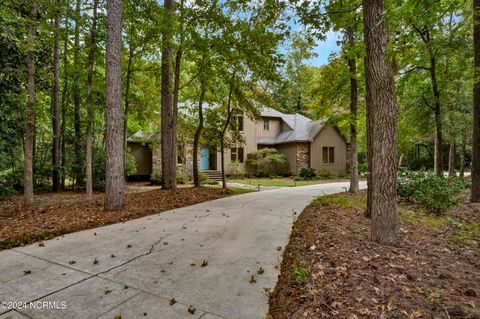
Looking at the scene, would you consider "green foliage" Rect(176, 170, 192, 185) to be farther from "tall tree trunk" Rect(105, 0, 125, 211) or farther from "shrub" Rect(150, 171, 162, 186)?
"tall tree trunk" Rect(105, 0, 125, 211)

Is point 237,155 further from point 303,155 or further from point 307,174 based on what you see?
point 307,174

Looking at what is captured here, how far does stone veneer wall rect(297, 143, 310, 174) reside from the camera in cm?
2041

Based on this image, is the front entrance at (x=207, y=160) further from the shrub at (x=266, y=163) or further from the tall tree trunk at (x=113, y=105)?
the tall tree trunk at (x=113, y=105)

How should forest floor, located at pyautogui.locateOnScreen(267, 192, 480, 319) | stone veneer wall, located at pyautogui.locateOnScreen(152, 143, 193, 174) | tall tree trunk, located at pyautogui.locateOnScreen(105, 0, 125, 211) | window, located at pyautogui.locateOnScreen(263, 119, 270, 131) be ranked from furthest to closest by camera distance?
window, located at pyautogui.locateOnScreen(263, 119, 270, 131) → stone veneer wall, located at pyautogui.locateOnScreen(152, 143, 193, 174) → tall tree trunk, located at pyautogui.locateOnScreen(105, 0, 125, 211) → forest floor, located at pyautogui.locateOnScreen(267, 192, 480, 319)

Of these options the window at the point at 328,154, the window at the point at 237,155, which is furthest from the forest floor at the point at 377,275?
the window at the point at 328,154

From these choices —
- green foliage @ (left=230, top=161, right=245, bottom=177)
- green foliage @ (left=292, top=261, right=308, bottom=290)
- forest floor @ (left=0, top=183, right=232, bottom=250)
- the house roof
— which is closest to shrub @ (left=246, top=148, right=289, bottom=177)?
green foliage @ (left=230, top=161, right=245, bottom=177)

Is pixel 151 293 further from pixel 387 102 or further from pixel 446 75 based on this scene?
pixel 446 75

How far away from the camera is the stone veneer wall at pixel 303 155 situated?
66.9 feet

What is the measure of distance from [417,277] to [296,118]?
21960 millimetres

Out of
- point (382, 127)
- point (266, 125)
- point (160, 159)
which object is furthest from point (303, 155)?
point (382, 127)

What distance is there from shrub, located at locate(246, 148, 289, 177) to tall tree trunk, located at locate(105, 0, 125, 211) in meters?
14.0

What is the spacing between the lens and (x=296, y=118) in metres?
23.9

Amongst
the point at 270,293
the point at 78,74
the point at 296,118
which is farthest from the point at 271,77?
the point at 296,118

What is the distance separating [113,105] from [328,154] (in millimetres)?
18280
